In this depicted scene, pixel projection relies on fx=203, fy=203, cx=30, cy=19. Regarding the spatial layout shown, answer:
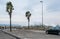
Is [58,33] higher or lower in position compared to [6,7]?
lower

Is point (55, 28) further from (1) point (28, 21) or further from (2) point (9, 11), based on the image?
(1) point (28, 21)

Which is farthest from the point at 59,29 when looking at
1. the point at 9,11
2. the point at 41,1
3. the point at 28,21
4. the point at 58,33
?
the point at 28,21

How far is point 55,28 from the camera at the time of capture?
1559 inches

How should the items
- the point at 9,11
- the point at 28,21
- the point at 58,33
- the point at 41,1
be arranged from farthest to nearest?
1. the point at 28,21
2. the point at 41,1
3. the point at 9,11
4. the point at 58,33

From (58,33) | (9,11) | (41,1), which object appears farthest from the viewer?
(41,1)

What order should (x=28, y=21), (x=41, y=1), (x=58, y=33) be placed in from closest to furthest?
(x=58, y=33) < (x=41, y=1) < (x=28, y=21)

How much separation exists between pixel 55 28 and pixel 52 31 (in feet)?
2.94

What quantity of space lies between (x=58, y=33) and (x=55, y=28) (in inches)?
71.8

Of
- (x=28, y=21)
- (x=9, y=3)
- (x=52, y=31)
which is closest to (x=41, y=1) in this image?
(x=9, y=3)

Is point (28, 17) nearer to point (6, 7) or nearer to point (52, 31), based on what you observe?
point (6, 7)

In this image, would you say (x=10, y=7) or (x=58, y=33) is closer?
(x=58, y=33)

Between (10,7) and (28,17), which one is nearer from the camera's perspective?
Answer: (10,7)

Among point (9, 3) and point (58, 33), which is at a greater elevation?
point (9, 3)

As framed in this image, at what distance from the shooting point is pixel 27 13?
3750 inches
